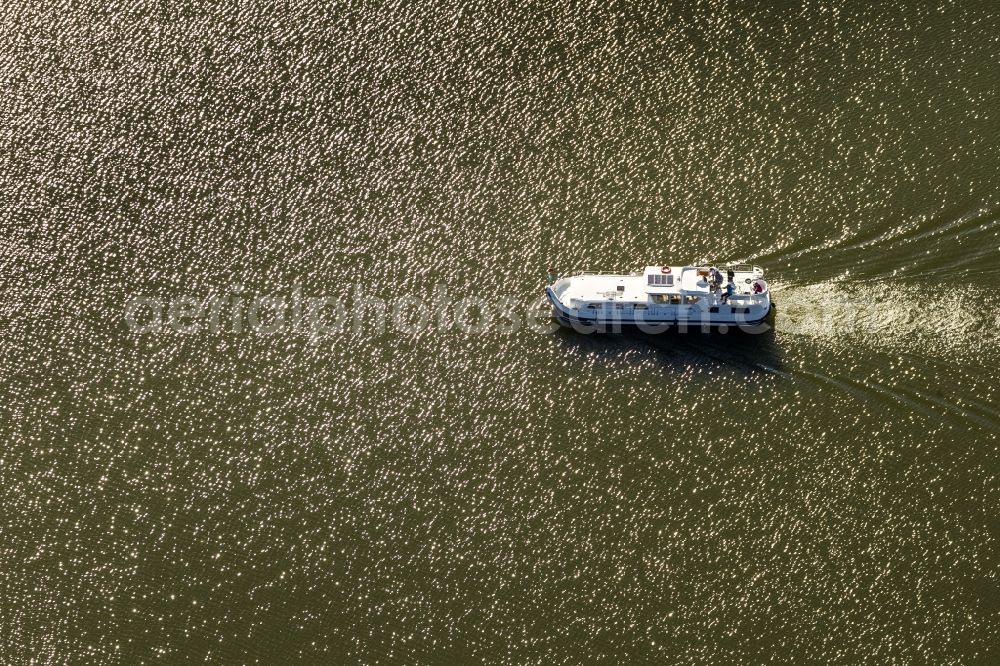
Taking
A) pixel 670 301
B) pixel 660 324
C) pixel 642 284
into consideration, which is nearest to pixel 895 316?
pixel 670 301

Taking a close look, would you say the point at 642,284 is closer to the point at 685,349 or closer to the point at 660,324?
the point at 660,324

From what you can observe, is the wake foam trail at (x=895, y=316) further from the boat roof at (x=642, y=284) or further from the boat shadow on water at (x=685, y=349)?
the boat roof at (x=642, y=284)

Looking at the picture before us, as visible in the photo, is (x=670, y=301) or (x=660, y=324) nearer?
(x=670, y=301)

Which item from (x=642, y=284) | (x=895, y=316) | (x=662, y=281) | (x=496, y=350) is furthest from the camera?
(x=642, y=284)

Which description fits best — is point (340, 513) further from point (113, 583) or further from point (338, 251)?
point (338, 251)

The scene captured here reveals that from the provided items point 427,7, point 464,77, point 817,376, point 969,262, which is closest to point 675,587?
point 817,376

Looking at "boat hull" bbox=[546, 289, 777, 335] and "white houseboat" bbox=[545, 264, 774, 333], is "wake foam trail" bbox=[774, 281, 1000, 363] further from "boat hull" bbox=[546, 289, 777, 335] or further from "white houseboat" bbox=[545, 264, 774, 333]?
"white houseboat" bbox=[545, 264, 774, 333]
